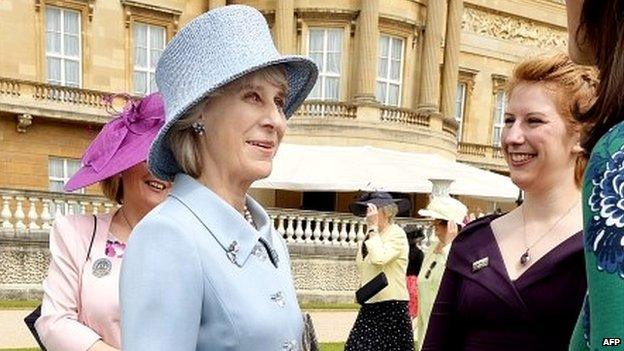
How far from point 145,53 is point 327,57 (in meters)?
Result: 5.79

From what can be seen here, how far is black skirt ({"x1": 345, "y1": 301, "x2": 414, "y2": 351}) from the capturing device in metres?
5.67

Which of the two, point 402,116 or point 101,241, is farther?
point 402,116

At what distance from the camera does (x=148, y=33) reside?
1925 centimetres

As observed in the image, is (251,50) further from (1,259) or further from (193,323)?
(1,259)

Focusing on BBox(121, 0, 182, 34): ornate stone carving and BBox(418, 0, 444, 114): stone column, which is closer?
BBox(121, 0, 182, 34): ornate stone carving

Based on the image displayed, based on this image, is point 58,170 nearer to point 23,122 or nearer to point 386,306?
point 23,122

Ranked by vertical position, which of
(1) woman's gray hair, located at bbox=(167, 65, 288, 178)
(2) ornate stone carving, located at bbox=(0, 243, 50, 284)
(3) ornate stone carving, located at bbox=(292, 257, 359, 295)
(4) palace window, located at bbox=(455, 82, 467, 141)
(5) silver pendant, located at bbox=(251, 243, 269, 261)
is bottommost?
(3) ornate stone carving, located at bbox=(292, 257, 359, 295)

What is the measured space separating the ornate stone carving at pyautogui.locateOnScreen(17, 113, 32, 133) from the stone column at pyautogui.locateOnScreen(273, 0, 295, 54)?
7320 mm

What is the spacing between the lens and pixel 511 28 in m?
24.3

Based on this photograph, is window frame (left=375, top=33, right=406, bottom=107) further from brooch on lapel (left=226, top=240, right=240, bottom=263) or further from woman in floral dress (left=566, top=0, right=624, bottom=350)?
woman in floral dress (left=566, top=0, right=624, bottom=350)

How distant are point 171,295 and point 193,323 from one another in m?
0.08

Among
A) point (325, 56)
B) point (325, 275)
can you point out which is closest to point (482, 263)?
point (325, 275)

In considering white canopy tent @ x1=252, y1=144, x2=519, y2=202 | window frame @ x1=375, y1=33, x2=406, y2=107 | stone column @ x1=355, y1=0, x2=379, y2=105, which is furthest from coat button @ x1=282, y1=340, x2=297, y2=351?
window frame @ x1=375, y1=33, x2=406, y2=107

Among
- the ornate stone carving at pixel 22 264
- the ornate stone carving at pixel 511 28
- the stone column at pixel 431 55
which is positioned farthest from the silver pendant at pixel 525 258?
the ornate stone carving at pixel 511 28
